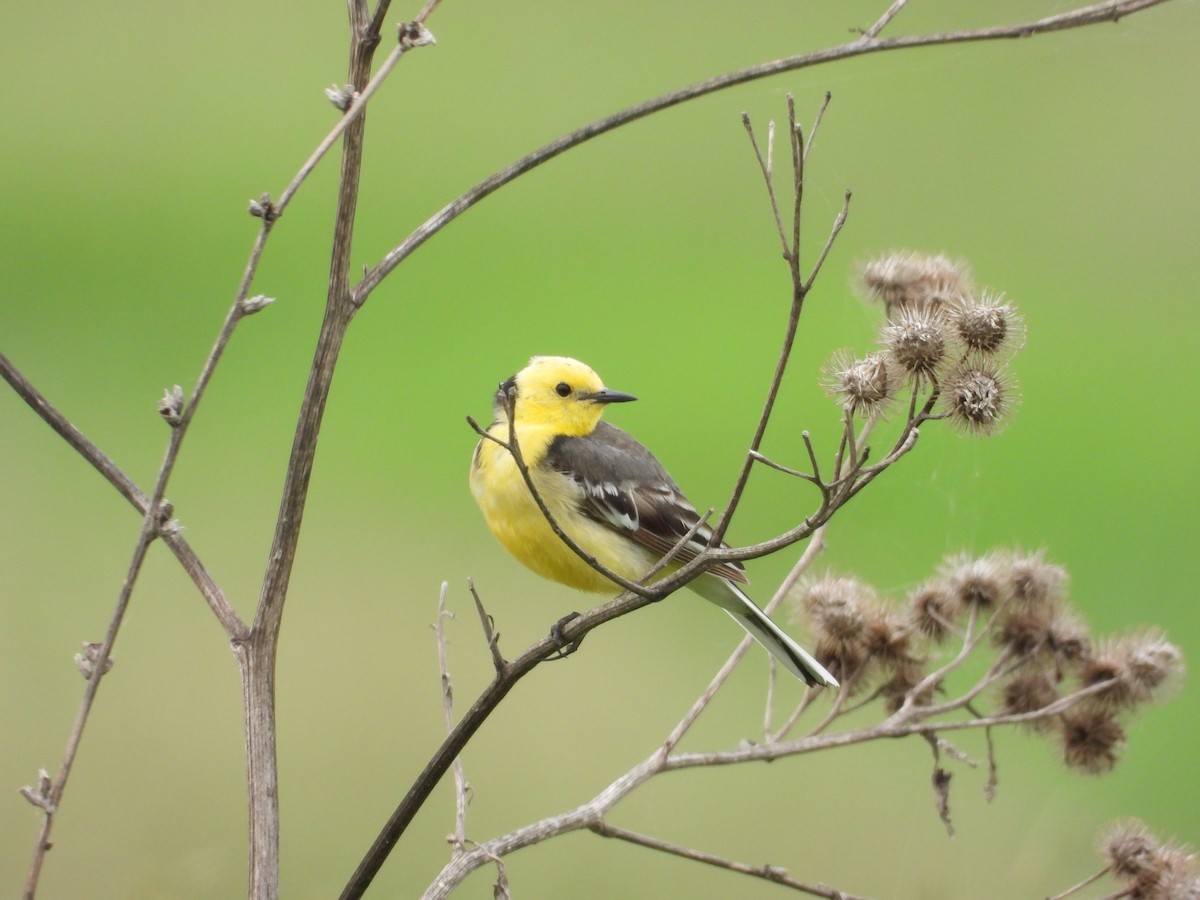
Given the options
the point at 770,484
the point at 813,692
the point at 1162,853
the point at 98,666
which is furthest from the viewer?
the point at 770,484

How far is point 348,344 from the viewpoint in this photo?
14.4 ft

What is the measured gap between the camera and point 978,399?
1042 mm

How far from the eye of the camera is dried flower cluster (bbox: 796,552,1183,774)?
156cm

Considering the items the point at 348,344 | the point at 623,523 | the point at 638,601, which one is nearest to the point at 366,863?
the point at 638,601

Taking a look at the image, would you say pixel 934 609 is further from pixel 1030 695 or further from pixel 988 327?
pixel 988 327

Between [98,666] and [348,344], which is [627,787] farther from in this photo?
[348,344]

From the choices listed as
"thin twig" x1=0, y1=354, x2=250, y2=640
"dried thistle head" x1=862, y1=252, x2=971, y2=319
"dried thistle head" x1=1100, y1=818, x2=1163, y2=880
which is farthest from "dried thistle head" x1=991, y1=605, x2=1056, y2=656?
"thin twig" x1=0, y1=354, x2=250, y2=640

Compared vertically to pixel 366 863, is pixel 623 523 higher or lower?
higher

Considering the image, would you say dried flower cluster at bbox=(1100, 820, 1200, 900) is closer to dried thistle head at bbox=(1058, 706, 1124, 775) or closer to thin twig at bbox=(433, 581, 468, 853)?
dried thistle head at bbox=(1058, 706, 1124, 775)

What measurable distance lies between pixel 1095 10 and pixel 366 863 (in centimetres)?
88

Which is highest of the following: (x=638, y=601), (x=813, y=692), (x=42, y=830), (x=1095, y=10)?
(x=1095, y=10)

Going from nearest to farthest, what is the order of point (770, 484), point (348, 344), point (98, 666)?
1. point (98, 666)
2. point (770, 484)
3. point (348, 344)

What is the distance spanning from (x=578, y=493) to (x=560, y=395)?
149 millimetres

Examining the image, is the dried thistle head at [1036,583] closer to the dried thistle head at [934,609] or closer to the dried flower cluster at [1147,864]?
the dried thistle head at [934,609]
